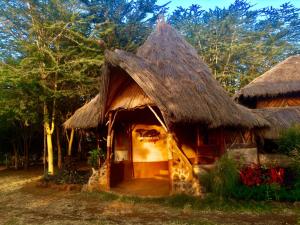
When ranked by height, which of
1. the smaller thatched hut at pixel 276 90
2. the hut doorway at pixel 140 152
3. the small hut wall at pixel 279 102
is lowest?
the hut doorway at pixel 140 152

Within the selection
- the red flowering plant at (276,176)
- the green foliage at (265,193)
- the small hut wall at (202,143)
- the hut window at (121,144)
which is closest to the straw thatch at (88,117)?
the hut window at (121,144)

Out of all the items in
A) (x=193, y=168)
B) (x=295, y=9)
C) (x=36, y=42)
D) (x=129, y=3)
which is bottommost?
(x=193, y=168)

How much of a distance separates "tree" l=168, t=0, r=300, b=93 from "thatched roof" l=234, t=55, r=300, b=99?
6.30 m

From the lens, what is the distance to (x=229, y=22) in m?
24.4

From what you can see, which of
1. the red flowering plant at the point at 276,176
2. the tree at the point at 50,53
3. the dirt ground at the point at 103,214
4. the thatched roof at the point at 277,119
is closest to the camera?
the dirt ground at the point at 103,214

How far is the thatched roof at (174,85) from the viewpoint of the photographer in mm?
8703

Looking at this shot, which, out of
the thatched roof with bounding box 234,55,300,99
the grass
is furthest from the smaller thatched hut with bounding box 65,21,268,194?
the thatched roof with bounding box 234,55,300,99

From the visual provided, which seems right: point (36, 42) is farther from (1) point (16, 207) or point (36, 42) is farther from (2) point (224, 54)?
(2) point (224, 54)

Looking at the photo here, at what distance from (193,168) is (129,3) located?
12.6m

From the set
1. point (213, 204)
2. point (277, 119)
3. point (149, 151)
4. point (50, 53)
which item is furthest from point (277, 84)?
point (50, 53)

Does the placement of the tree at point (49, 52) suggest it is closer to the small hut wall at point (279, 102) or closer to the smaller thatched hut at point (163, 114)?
the smaller thatched hut at point (163, 114)

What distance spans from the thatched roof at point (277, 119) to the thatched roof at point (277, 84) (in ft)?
5.88

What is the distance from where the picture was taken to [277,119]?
1203 centimetres

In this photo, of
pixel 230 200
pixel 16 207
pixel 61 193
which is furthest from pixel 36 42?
pixel 230 200
